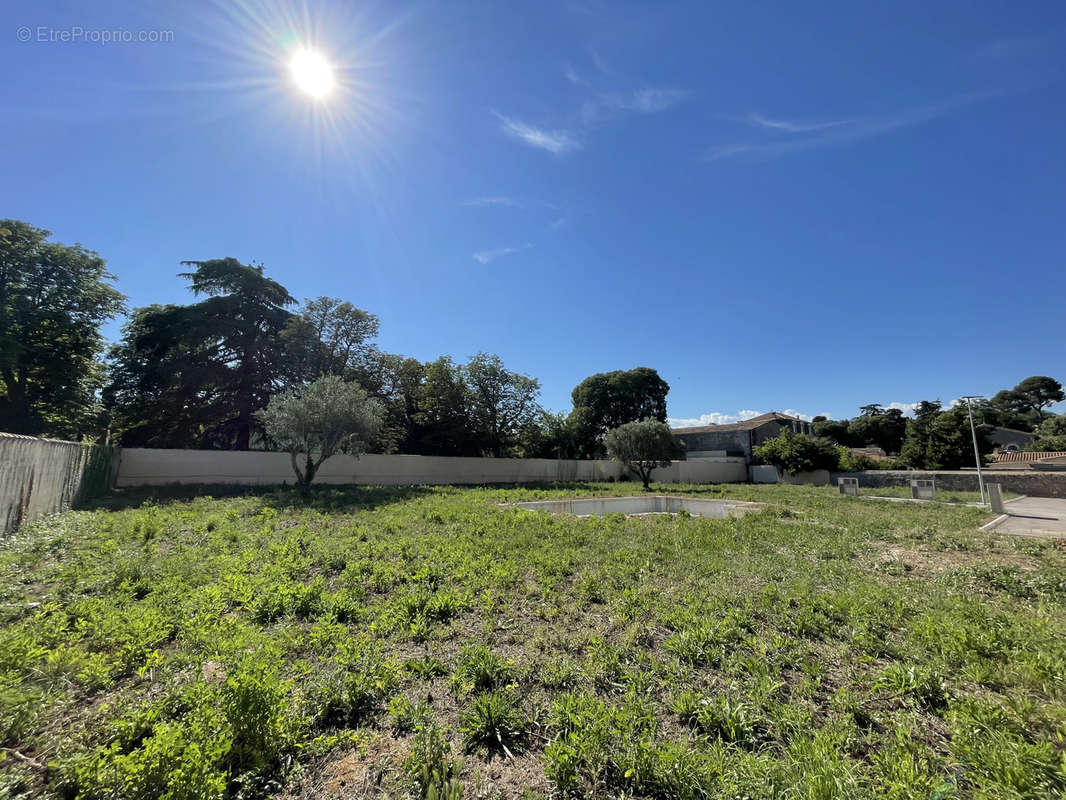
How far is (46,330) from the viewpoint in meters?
16.5

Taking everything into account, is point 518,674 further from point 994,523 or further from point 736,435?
point 736,435

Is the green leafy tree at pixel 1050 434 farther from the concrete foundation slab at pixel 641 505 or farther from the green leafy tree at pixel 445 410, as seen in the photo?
the green leafy tree at pixel 445 410

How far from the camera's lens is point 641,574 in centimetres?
581

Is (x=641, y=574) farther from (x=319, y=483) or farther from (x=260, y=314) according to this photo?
(x=260, y=314)

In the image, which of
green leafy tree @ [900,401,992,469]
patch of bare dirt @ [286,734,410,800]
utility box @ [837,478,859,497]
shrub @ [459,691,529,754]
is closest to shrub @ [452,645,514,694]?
shrub @ [459,691,529,754]

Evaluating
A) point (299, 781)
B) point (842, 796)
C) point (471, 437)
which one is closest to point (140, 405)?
point (471, 437)

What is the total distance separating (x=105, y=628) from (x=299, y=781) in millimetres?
2802

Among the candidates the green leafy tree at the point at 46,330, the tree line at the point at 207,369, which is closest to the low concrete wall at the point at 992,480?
the tree line at the point at 207,369

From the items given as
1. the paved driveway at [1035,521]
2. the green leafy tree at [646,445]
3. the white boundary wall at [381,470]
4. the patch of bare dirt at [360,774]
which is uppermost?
the green leafy tree at [646,445]

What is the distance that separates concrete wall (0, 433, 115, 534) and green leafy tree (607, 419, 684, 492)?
762 inches

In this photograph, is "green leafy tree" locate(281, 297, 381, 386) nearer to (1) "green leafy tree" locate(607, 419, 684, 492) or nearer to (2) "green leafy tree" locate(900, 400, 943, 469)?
(1) "green leafy tree" locate(607, 419, 684, 492)

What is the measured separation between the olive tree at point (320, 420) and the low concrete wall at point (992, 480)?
99.4ft

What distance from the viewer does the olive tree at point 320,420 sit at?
13914 mm

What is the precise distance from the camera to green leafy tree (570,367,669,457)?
36.0 metres
